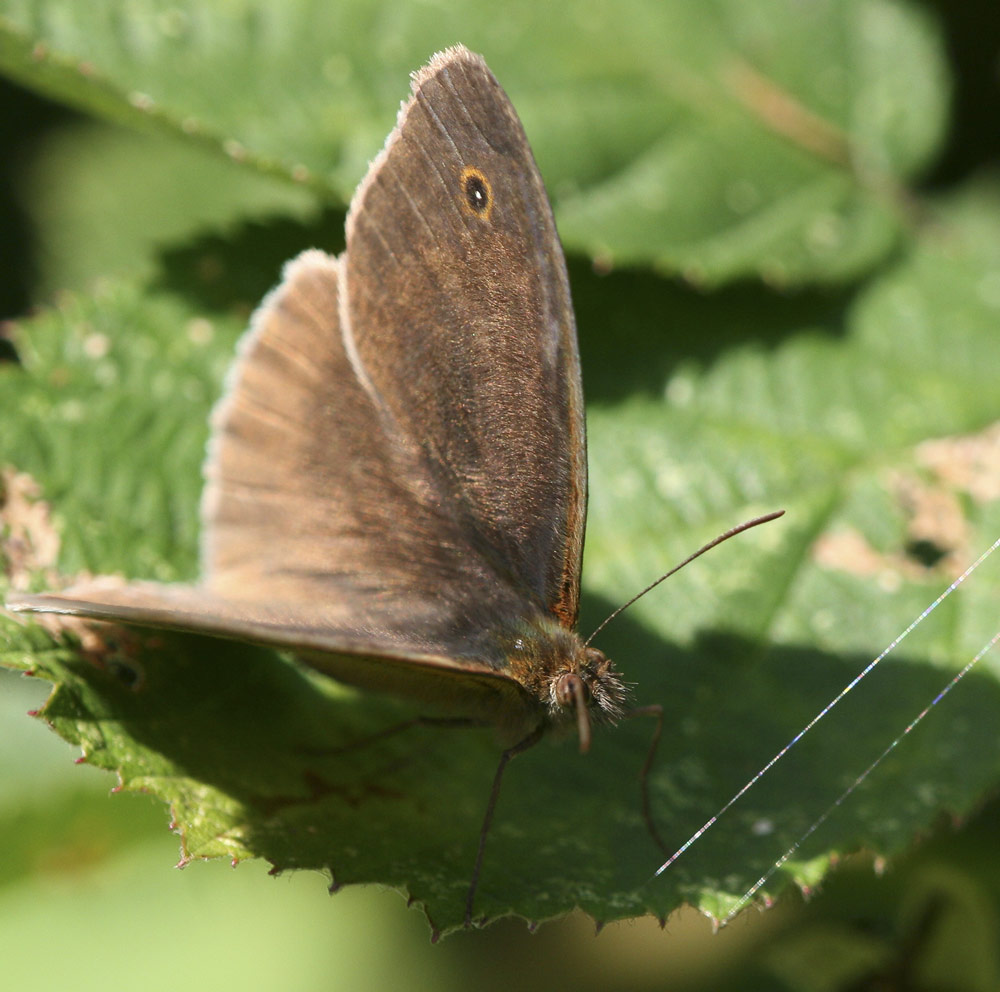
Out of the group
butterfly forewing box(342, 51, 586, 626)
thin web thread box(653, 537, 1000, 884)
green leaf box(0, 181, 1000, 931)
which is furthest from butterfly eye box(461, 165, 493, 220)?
thin web thread box(653, 537, 1000, 884)

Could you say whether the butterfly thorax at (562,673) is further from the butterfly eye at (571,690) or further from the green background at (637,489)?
the green background at (637,489)

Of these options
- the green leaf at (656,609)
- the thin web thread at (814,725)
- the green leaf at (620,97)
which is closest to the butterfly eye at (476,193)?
the green leaf at (620,97)

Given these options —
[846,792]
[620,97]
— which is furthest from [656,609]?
[620,97]

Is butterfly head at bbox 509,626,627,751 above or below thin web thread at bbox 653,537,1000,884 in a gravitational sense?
above

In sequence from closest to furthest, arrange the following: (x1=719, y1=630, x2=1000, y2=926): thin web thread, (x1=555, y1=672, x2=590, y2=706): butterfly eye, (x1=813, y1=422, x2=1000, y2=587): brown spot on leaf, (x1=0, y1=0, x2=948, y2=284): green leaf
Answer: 1. (x1=555, y1=672, x2=590, y2=706): butterfly eye
2. (x1=719, y1=630, x2=1000, y2=926): thin web thread
3. (x1=0, y1=0, x2=948, y2=284): green leaf
4. (x1=813, y1=422, x2=1000, y2=587): brown spot on leaf

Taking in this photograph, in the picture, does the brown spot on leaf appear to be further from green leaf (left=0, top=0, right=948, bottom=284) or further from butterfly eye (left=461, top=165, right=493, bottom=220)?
butterfly eye (left=461, top=165, right=493, bottom=220)

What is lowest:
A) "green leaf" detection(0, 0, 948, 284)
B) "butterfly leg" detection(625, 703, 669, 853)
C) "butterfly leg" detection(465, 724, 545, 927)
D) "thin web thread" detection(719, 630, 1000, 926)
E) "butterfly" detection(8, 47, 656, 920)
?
"thin web thread" detection(719, 630, 1000, 926)

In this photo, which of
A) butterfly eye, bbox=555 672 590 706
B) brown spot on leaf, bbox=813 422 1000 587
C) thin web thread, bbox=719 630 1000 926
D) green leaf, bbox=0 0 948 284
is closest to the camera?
butterfly eye, bbox=555 672 590 706

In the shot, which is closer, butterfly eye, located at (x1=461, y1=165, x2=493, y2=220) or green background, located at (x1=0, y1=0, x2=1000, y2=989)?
butterfly eye, located at (x1=461, y1=165, x2=493, y2=220)
